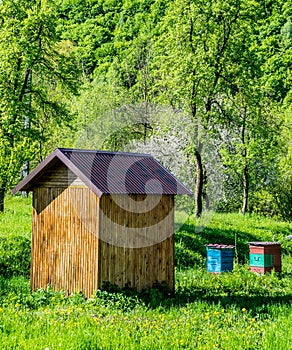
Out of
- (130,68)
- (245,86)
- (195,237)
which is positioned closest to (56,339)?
(195,237)

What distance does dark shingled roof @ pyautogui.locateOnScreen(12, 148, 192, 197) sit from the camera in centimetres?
1365

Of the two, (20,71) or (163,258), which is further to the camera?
(20,71)

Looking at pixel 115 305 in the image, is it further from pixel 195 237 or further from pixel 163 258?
pixel 195 237

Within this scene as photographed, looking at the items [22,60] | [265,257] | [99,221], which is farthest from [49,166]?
[22,60]

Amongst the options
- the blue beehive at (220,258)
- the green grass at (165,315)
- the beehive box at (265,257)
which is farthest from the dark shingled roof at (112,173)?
the beehive box at (265,257)

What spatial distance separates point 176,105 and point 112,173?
13.6m

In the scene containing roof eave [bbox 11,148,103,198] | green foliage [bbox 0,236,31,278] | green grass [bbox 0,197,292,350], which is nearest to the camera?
green grass [bbox 0,197,292,350]

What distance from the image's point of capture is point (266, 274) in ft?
61.5

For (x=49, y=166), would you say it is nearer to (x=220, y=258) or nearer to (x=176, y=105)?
(x=220, y=258)

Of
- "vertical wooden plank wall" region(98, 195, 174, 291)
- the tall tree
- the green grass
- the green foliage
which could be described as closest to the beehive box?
the green grass

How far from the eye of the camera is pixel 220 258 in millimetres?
18922

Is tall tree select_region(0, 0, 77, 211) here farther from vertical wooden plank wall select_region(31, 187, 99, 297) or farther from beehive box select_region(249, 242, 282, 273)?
beehive box select_region(249, 242, 282, 273)

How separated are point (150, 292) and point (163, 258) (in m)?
1.04

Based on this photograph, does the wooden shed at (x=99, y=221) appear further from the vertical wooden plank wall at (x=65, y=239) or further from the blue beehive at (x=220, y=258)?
the blue beehive at (x=220, y=258)
